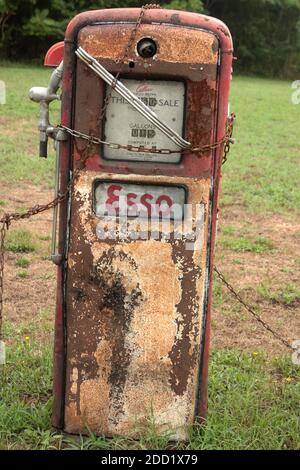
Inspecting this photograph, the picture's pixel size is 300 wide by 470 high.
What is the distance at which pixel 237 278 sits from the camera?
570 centimetres

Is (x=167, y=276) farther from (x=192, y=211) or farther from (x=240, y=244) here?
(x=240, y=244)

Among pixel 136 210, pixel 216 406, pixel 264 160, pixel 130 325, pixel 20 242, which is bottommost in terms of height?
pixel 216 406

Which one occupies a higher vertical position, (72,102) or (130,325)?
(72,102)

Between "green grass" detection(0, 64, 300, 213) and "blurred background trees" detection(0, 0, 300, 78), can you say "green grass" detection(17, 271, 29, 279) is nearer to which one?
"green grass" detection(0, 64, 300, 213)

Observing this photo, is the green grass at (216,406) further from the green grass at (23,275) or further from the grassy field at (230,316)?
the green grass at (23,275)

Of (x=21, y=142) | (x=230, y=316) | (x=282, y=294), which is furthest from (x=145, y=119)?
(x=21, y=142)

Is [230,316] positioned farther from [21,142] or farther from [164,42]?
[21,142]

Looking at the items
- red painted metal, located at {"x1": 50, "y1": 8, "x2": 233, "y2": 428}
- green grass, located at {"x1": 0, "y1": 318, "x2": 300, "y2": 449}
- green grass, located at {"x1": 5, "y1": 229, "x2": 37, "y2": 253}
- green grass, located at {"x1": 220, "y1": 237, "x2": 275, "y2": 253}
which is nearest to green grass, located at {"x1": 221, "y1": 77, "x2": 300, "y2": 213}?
green grass, located at {"x1": 220, "y1": 237, "x2": 275, "y2": 253}

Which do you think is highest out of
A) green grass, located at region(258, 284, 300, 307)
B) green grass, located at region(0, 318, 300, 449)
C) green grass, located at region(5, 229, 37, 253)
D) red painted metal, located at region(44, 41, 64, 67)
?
red painted metal, located at region(44, 41, 64, 67)

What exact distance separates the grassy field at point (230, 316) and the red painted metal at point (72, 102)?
0.21 meters

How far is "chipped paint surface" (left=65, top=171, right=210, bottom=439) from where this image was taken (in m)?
2.95

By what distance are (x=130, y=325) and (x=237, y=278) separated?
280 centimetres

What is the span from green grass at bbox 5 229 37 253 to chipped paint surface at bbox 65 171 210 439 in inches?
124

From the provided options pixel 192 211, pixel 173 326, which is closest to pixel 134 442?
pixel 173 326
